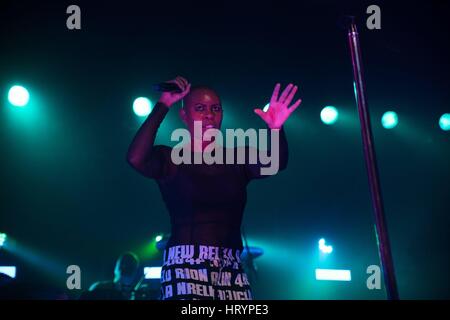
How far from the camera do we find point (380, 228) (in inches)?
71.0

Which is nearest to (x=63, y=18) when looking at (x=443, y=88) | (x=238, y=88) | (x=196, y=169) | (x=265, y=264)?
(x=238, y=88)

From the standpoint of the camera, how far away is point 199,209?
2.41m

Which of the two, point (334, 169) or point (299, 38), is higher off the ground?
point (299, 38)

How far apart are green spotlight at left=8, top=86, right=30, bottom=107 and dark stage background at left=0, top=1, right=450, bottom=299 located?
0.40 ft

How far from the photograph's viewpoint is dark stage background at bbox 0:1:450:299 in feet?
26.3

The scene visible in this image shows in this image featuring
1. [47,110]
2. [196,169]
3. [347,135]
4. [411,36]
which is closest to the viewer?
[196,169]

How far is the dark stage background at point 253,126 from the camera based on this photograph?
801cm

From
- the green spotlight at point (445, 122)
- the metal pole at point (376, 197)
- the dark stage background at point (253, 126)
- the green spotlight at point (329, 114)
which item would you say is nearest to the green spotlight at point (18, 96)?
the dark stage background at point (253, 126)

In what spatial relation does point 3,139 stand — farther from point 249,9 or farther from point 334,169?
point 334,169

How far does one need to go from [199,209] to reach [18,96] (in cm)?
706

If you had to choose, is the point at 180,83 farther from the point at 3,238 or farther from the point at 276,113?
the point at 3,238

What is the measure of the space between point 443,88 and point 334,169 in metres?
2.66

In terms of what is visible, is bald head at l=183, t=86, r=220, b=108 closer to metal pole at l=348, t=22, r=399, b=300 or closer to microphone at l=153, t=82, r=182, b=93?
microphone at l=153, t=82, r=182, b=93

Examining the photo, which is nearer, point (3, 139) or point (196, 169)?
point (196, 169)
